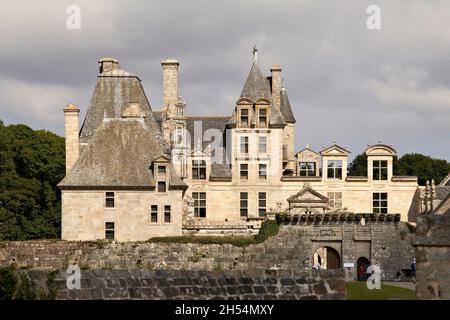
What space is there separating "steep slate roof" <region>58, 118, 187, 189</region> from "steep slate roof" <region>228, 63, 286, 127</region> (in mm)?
7421

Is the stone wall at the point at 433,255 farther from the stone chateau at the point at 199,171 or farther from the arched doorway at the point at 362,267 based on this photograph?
the stone chateau at the point at 199,171

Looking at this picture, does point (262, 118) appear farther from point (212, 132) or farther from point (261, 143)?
point (212, 132)

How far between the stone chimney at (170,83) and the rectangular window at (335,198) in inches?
464

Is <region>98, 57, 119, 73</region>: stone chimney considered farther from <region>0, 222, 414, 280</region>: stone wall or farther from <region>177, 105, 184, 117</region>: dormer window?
<region>0, 222, 414, 280</region>: stone wall

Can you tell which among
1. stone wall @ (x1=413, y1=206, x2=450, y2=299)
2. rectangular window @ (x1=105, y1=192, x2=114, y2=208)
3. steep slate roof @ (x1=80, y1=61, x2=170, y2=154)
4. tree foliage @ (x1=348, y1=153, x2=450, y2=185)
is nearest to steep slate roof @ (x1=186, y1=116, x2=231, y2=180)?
steep slate roof @ (x1=80, y1=61, x2=170, y2=154)

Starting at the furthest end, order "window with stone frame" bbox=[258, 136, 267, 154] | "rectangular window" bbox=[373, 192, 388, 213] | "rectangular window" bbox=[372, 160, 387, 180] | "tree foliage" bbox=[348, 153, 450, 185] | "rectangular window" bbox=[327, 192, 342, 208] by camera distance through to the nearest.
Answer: "tree foliage" bbox=[348, 153, 450, 185] < "window with stone frame" bbox=[258, 136, 267, 154] < "rectangular window" bbox=[372, 160, 387, 180] < "rectangular window" bbox=[373, 192, 388, 213] < "rectangular window" bbox=[327, 192, 342, 208]

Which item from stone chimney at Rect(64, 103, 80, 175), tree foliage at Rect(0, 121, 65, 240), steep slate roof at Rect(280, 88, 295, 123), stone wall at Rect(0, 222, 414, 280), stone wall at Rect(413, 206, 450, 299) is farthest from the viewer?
tree foliage at Rect(0, 121, 65, 240)

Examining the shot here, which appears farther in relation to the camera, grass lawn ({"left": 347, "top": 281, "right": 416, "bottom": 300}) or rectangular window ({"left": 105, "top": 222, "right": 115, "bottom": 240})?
rectangular window ({"left": 105, "top": 222, "right": 115, "bottom": 240})

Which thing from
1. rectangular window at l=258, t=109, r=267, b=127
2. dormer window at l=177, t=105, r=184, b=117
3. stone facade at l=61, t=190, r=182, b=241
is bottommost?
stone facade at l=61, t=190, r=182, b=241

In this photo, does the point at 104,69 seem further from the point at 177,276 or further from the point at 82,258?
the point at 177,276

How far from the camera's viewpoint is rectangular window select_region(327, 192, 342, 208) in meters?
65.8

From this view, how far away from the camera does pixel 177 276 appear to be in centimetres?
2061

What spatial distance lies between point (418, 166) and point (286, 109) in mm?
38432
